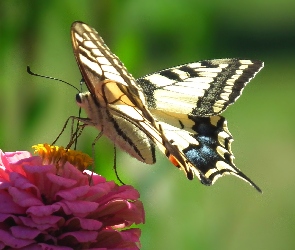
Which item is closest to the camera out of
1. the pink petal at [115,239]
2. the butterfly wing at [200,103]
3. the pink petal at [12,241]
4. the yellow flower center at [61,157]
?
the pink petal at [12,241]

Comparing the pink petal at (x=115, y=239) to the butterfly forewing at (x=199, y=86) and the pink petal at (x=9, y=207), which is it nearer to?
the pink petal at (x=9, y=207)

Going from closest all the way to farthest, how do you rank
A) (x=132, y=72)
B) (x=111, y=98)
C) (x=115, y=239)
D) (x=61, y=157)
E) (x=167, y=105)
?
1. (x=115, y=239)
2. (x=61, y=157)
3. (x=111, y=98)
4. (x=167, y=105)
5. (x=132, y=72)

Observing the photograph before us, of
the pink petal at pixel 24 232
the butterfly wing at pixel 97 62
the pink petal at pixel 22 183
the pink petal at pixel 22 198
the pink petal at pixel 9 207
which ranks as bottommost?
the pink petal at pixel 24 232

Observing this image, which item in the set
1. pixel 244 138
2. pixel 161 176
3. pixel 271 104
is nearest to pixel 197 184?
pixel 161 176

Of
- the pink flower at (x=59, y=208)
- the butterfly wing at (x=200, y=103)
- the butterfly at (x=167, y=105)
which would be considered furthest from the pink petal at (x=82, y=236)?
the butterfly wing at (x=200, y=103)

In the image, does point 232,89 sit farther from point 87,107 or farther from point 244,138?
point 244,138

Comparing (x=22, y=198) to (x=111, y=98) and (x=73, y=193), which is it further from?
(x=111, y=98)

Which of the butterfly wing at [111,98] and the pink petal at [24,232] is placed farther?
the butterfly wing at [111,98]

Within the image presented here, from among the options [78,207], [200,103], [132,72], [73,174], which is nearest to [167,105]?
[200,103]
